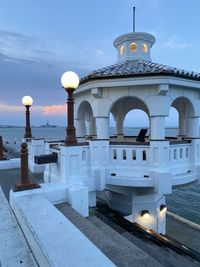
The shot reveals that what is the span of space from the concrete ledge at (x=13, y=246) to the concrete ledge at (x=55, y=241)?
10 centimetres

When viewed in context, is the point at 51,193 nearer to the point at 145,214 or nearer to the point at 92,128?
the point at 145,214

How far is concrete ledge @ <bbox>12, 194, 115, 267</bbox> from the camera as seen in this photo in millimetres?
2273

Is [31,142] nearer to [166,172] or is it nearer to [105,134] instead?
[105,134]

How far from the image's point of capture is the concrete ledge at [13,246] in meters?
2.96

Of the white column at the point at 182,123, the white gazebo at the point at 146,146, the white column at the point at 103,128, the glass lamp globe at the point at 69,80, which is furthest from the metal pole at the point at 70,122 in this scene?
the white column at the point at 182,123

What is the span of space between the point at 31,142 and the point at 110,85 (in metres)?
4.54

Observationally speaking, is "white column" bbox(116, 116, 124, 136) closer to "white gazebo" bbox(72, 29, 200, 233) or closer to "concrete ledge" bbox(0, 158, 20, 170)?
"white gazebo" bbox(72, 29, 200, 233)

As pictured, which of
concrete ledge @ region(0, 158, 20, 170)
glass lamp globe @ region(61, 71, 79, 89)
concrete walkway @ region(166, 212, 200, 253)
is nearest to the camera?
glass lamp globe @ region(61, 71, 79, 89)

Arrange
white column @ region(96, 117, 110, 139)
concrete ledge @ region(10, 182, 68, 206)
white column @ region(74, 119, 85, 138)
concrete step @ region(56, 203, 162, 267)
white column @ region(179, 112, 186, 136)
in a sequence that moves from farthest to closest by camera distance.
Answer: white column @ region(179, 112, 186, 136) → white column @ region(74, 119, 85, 138) → white column @ region(96, 117, 110, 139) → concrete ledge @ region(10, 182, 68, 206) → concrete step @ region(56, 203, 162, 267)

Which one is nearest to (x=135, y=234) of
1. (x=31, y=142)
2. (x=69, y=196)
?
(x=69, y=196)

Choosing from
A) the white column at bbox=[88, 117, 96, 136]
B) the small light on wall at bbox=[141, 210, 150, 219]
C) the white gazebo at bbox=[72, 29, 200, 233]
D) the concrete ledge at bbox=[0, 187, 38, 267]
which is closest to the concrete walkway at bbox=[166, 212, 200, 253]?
the white gazebo at bbox=[72, 29, 200, 233]

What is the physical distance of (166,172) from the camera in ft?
20.6

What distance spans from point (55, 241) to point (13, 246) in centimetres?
105

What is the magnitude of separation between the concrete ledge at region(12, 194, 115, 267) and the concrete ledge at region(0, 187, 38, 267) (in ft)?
0.32
